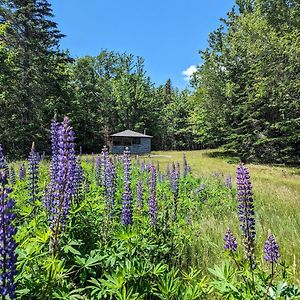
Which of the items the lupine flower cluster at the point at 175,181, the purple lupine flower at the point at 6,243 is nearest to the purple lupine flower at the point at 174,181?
the lupine flower cluster at the point at 175,181

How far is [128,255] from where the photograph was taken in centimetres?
296

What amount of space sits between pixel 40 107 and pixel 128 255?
88.8 feet

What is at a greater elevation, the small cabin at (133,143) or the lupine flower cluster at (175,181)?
the small cabin at (133,143)

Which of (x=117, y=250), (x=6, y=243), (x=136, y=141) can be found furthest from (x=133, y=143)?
(x=6, y=243)

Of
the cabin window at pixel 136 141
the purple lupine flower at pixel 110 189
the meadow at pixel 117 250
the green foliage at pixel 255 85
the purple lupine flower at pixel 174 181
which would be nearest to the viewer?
the meadow at pixel 117 250

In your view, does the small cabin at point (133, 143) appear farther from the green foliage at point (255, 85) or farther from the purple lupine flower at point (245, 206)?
the purple lupine flower at point (245, 206)

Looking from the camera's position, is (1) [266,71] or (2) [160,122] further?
(2) [160,122]

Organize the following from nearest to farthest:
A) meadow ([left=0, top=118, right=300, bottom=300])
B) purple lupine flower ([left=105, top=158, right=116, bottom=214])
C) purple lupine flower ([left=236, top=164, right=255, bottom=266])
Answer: meadow ([left=0, top=118, right=300, bottom=300]) < purple lupine flower ([left=236, top=164, right=255, bottom=266]) < purple lupine flower ([left=105, top=158, right=116, bottom=214])

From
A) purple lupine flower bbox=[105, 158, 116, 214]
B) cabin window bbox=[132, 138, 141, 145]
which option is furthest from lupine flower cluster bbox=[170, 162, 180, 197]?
cabin window bbox=[132, 138, 141, 145]

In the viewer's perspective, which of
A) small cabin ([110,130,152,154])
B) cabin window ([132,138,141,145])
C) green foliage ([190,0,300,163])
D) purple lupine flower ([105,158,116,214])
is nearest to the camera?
purple lupine flower ([105,158,116,214])

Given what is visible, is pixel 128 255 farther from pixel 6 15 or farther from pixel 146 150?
pixel 146 150

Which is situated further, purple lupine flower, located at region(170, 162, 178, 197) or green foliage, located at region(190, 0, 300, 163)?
green foliage, located at region(190, 0, 300, 163)

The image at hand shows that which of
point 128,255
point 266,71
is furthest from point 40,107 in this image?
point 128,255

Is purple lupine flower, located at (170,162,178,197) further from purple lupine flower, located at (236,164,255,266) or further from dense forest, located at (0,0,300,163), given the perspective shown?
dense forest, located at (0,0,300,163)
